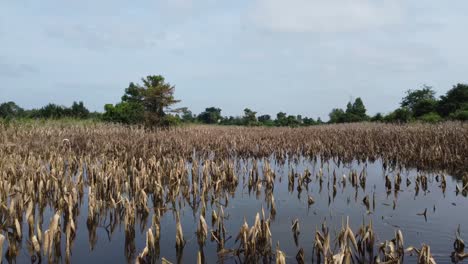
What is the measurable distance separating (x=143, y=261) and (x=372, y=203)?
253 inches

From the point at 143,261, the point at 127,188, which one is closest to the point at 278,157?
the point at 127,188

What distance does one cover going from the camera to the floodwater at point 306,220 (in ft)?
21.1

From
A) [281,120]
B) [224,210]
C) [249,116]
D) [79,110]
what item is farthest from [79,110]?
[224,210]

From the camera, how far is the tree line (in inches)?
1175

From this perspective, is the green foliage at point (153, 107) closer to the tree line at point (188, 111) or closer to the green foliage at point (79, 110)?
the tree line at point (188, 111)

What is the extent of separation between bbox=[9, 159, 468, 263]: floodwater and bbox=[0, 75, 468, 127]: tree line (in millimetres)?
18752

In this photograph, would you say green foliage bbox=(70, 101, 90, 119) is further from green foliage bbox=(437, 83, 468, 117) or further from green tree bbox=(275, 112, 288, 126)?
green foliage bbox=(437, 83, 468, 117)

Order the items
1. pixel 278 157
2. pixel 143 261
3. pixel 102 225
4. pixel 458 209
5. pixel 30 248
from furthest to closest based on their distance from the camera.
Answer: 1. pixel 278 157
2. pixel 458 209
3. pixel 102 225
4. pixel 30 248
5. pixel 143 261

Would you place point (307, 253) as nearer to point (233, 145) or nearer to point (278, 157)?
point (278, 157)

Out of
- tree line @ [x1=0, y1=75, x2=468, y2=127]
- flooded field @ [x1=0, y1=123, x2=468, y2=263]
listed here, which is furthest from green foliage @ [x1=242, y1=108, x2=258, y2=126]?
flooded field @ [x1=0, y1=123, x2=468, y2=263]

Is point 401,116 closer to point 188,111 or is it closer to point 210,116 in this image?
point 188,111

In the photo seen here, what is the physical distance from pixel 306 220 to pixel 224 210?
189 centimetres

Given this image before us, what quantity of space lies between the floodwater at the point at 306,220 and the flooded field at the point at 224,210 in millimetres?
28

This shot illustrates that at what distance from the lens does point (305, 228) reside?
7715mm
